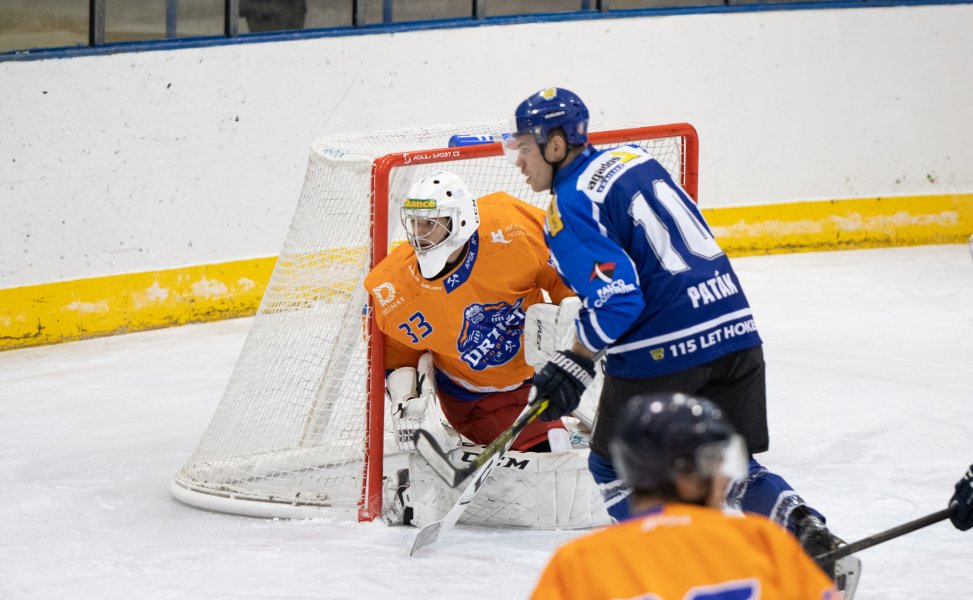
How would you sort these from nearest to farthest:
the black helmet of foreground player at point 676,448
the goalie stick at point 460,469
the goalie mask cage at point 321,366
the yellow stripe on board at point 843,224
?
1. the black helmet of foreground player at point 676,448
2. the goalie stick at point 460,469
3. the goalie mask cage at point 321,366
4. the yellow stripe on board at point 843,224

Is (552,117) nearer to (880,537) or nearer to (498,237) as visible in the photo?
(498,237)

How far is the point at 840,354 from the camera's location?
18.2 ft

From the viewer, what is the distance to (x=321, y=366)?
3.99 meters

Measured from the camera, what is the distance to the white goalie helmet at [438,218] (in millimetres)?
3545

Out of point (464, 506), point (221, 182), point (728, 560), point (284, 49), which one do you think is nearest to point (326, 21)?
point (284, 49)

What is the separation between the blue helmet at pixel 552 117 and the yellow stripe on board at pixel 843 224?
4.62 m

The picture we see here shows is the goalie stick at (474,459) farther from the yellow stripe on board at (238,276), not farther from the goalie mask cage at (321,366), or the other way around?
the yellow stripe on board at (238,276)

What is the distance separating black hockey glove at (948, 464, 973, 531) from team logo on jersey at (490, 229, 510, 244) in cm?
147

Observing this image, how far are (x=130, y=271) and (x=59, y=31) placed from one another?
3.34ft

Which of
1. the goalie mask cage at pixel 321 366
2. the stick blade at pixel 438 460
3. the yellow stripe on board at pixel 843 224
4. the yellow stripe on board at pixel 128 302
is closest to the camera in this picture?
the stick blade at pixel 438 460

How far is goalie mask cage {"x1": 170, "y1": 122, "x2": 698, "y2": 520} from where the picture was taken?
3.82 m

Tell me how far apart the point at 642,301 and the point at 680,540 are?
3.97 feet

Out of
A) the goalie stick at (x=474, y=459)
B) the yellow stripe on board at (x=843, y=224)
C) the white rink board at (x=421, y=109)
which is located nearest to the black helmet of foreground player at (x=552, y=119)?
the goalie stick at (x=474, y=459)

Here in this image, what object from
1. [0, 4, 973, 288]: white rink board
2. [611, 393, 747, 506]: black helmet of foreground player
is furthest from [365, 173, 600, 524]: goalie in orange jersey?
[0, 4, 973, 288]: white rink board
